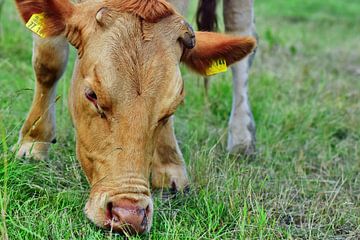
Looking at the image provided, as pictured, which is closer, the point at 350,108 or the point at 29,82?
the point at 29,82

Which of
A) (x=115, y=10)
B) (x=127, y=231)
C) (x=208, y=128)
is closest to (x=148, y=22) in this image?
(x=115, y=10)

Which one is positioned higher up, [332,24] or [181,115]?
[181,115]

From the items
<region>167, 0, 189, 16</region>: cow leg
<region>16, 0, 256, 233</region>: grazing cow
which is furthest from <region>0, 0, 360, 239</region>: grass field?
<region>167, 0, 189, 16</region>: cow leg

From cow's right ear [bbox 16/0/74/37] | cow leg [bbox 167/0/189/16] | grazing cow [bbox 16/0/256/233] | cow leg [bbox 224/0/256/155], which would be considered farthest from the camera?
cow leg [bbox 224/0/256/155]

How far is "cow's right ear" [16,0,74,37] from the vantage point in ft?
11.3

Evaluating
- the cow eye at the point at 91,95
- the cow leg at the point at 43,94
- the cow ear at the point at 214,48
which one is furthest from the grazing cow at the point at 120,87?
the cow leg at the point at 43,94

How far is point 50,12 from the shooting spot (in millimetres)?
3473

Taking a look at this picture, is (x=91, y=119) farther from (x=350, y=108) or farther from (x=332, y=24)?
(x=332, y=24)

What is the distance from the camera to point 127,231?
311cm

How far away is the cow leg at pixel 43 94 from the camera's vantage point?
4238 mm

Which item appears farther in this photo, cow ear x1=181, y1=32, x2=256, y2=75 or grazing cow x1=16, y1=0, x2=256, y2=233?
cow ear x1=181, y1=32, x2=256, y2=75

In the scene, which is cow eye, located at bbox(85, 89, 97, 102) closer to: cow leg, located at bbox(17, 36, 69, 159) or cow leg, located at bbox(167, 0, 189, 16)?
cow leg, located at bbox(17, 36, 69, 159)

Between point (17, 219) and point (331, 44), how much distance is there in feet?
27.5

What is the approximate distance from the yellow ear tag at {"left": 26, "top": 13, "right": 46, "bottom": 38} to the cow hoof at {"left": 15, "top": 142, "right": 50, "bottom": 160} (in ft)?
3.00
